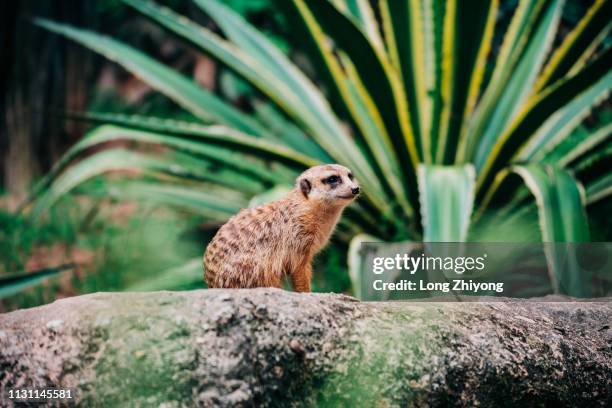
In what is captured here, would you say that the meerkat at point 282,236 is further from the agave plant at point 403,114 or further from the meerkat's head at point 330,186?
the agave plant at point 403,114

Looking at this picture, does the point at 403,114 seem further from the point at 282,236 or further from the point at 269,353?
the point at 269,353

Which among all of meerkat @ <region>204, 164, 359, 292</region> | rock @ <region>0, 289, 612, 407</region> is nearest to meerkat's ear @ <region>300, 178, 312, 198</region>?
meerkat @ <region>204, 164, 359, 292</region>

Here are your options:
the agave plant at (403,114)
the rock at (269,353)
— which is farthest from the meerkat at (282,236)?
the agave plant at (403,114)

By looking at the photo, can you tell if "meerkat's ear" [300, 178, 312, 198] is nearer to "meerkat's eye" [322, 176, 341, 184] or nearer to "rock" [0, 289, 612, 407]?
"meerkat's eye" [322, 176, 341, 184]

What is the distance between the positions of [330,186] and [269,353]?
0.61 metres

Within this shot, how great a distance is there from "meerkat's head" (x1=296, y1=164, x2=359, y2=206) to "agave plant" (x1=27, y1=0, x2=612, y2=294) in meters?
0.74

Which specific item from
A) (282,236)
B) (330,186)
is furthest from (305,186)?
(282,236)

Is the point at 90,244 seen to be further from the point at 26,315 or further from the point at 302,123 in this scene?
the point at 26,315

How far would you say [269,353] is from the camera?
61.4 inches

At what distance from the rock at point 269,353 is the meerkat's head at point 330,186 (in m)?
0.35

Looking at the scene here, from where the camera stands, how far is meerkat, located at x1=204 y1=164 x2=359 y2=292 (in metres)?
1.88

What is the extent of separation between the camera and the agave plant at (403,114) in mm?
3170

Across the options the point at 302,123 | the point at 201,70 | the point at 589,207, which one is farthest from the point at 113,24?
the point at 589,207

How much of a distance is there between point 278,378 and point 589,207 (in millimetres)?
2220
